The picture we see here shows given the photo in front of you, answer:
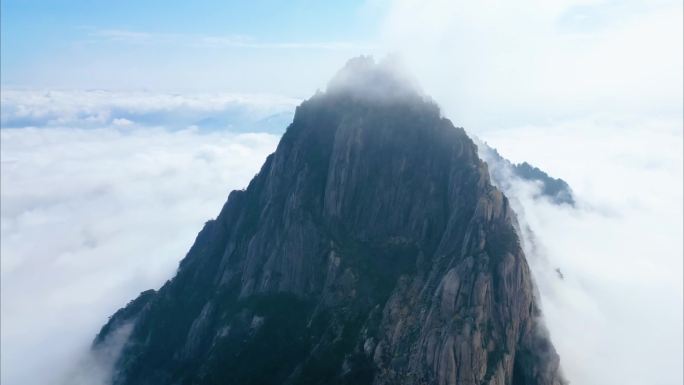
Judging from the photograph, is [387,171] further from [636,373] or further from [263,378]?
[636,373]

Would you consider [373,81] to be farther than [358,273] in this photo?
Yes

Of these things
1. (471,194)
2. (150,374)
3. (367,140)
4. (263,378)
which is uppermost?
(367,140)

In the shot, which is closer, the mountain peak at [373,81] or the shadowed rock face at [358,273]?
the shadowed rock face at [358,273]

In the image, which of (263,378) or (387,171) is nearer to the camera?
(263,378)

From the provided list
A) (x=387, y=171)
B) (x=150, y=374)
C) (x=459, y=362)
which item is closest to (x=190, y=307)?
(x=150, y=374)

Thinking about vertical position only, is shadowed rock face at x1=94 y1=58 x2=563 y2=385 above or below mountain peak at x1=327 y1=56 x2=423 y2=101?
below

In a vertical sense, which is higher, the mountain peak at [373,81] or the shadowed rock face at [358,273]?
the mountain peak at [373,81]

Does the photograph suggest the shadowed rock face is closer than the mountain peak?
Yes

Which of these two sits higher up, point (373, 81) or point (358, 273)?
point (373, 81)
